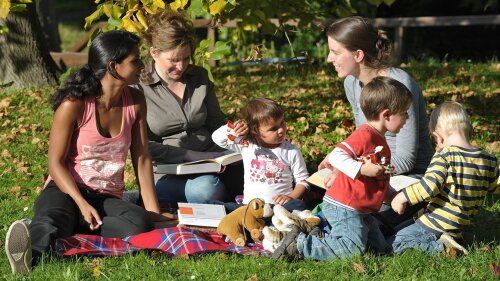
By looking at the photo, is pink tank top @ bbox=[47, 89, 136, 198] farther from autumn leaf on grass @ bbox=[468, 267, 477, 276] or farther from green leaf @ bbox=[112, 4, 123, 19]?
autumn leaf on grass @ bbox=[468, 267, 477, 276]

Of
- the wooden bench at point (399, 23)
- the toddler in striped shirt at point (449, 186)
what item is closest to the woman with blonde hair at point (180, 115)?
the toddler in striped shirt at point (449, 186)

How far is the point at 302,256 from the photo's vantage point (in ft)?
16.3

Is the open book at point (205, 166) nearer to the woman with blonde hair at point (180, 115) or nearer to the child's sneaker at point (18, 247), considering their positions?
the woman with blonde hair at point (180, 115)

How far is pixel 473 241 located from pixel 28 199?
337 cm

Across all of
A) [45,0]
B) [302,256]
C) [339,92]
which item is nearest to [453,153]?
[302,256]

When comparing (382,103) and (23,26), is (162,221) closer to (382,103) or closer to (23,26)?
(382,103)

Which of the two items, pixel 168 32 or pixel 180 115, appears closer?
pixel 168 32

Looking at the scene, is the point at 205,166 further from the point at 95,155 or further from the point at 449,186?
the point at 449,186

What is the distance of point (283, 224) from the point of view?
519 cm

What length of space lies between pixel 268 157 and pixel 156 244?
1.05 metres

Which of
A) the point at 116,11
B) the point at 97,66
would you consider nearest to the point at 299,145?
the point at 116,11

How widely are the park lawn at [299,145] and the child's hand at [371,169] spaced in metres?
0.50

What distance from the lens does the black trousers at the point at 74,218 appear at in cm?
498

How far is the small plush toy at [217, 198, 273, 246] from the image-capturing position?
5285mm
